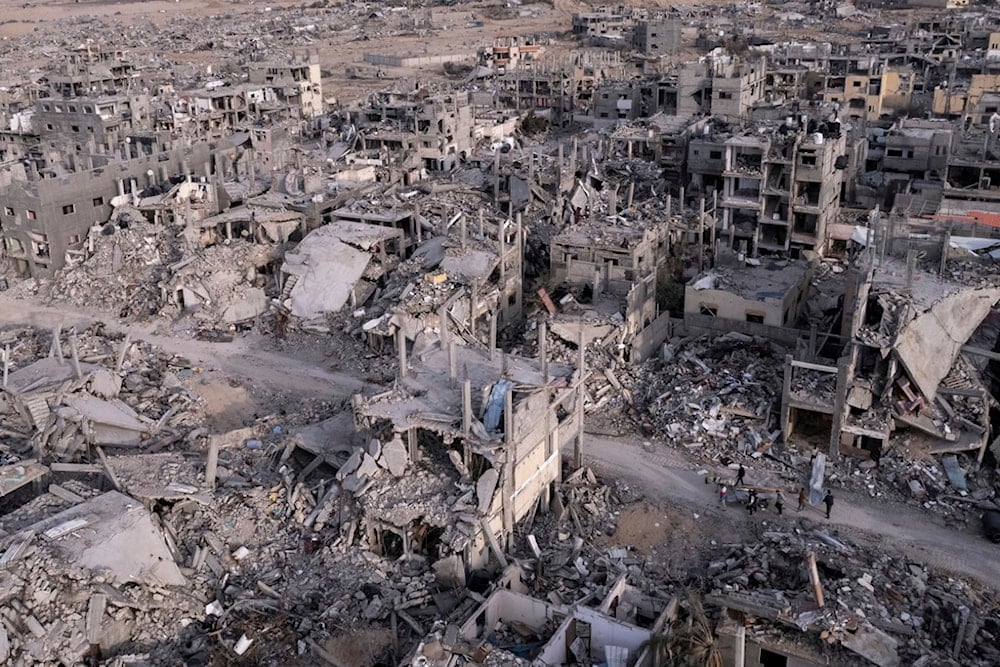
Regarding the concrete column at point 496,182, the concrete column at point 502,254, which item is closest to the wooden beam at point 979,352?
the concrete column at point 502,254

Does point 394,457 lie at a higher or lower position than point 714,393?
higher

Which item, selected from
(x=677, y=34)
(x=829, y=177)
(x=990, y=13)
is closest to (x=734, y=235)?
(x=829, y=177)

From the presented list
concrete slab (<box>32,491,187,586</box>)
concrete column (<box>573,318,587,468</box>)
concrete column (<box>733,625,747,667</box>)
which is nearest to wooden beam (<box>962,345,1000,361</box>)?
concrete column (<box>573,318,587,468</box>)

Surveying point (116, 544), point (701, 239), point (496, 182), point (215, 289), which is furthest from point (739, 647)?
point (496, 182)

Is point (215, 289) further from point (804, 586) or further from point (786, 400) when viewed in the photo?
point (804, 586)

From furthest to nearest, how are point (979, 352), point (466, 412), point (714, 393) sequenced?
1. point (714, 393)
2. point (979, 352)
3. point (466, 412)

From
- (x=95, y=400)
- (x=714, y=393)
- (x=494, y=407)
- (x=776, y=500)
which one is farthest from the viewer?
(x=714, y=393)
